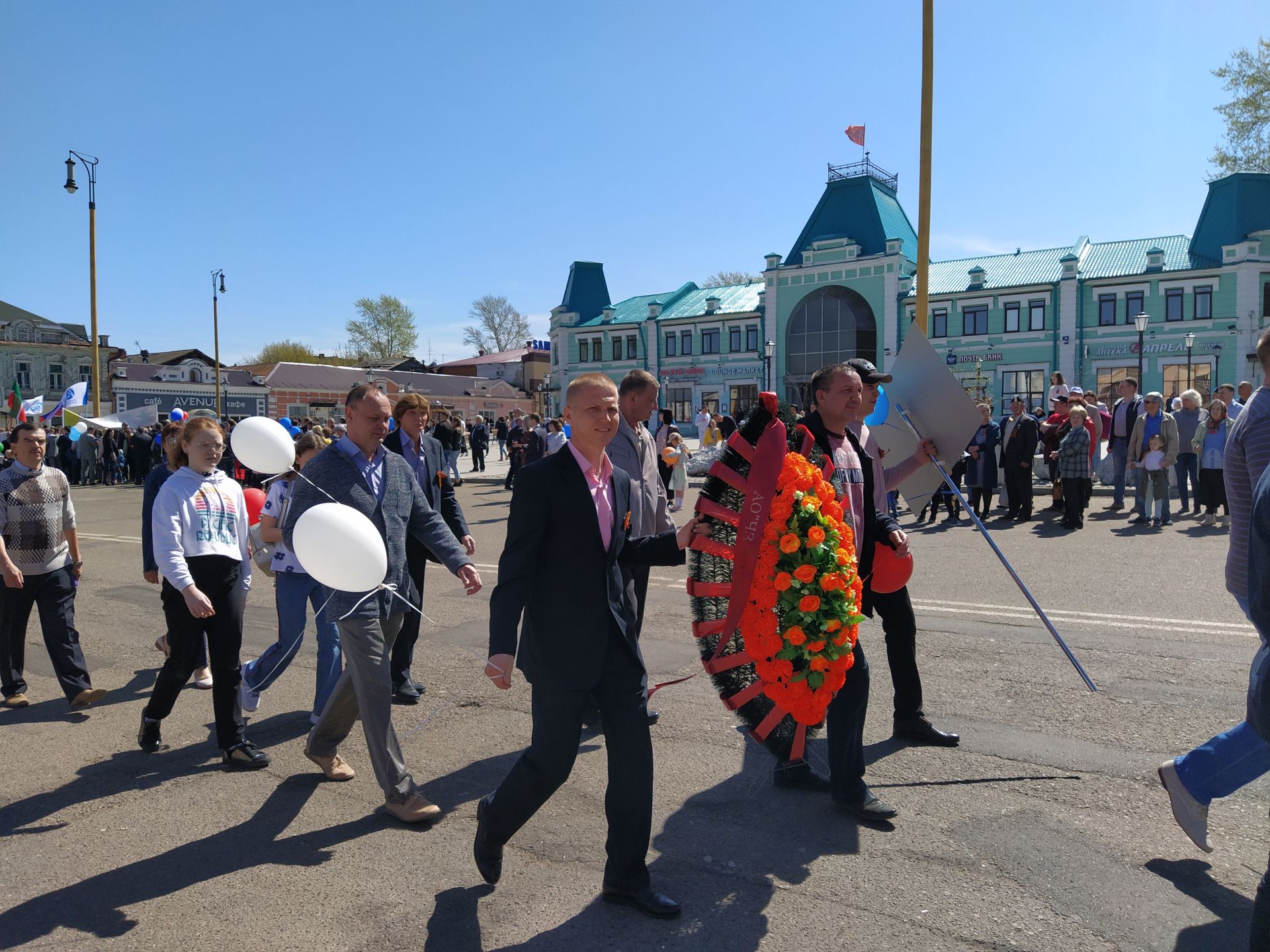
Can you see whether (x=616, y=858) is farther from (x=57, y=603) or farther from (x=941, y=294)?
(x=941, y=294)

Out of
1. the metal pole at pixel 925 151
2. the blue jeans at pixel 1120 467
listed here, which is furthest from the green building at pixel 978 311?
the metal pole at pixel 925 151

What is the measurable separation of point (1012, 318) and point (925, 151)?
128ft

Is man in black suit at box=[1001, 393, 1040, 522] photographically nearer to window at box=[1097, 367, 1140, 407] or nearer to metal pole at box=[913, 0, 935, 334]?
metal pole at box=[913, 0, 935, 334]

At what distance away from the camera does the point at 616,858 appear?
124 inches

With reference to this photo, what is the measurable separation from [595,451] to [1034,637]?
4.91m

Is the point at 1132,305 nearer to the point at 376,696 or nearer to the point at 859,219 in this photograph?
the point at 859,219

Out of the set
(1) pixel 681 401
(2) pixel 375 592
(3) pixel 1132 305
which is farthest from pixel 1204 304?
(2) pixel 375 592

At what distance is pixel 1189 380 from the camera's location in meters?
40.8

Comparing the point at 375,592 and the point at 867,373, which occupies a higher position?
the point at 867,373

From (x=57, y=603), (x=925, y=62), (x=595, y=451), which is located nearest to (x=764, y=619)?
(x=595, y=451)

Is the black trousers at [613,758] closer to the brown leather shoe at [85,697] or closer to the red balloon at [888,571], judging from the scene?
the red balloon at [888,571]

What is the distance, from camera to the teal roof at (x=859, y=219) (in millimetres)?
49750

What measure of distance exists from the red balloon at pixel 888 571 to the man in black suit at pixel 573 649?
1.60 metres

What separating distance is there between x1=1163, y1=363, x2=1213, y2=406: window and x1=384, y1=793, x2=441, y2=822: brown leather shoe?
45056 millimetres
